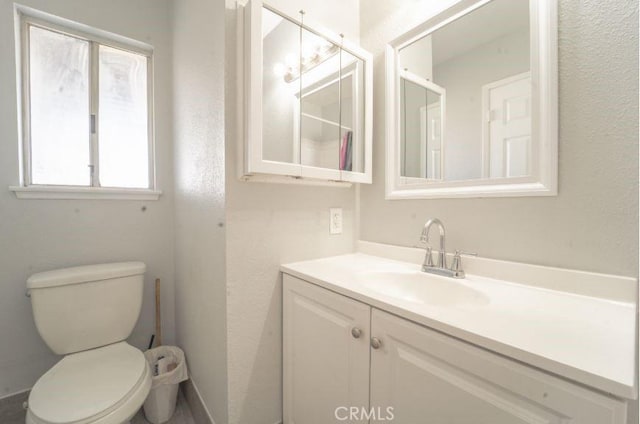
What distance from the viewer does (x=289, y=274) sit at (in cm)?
109

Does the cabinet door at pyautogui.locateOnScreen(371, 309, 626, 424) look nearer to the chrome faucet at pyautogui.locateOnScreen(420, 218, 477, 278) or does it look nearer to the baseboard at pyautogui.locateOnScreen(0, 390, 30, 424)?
the chrome faucet at pyautogui.locateOnScreen(420, 218, 477, 278)

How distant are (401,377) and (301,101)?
3.42 feet

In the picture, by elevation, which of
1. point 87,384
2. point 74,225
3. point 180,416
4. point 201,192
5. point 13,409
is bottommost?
point 180,416

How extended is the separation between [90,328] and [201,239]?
27.8 inches

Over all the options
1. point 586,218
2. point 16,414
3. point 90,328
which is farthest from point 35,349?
point 586,218

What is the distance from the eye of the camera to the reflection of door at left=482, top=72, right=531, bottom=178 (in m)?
0.90

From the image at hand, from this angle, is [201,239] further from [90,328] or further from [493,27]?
[493,27]

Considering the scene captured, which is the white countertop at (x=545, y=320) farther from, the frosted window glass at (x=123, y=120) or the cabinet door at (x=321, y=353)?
the frosted window glass at (x=123, y=120)

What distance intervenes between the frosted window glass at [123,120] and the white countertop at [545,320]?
4.61 ft

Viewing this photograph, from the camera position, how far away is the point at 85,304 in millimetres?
1260

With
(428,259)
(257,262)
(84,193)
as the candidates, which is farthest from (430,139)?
(84,193)

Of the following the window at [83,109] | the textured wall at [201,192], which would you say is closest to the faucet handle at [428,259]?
the textured wall at [201,192]

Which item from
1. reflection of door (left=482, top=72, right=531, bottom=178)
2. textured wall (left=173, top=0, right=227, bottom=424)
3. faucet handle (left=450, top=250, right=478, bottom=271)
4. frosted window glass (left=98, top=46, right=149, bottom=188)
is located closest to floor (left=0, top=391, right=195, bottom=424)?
textured wall (left=173, top=0, right=227, bottom=424)

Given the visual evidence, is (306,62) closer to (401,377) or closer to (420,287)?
(420,287)
